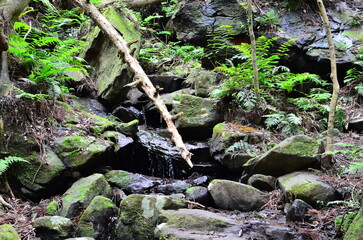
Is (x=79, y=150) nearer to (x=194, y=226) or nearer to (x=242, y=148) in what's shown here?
(x=194, y=226)

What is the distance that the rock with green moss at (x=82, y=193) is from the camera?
4.00 metres

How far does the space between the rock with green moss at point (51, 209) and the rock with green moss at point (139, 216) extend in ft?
2.80

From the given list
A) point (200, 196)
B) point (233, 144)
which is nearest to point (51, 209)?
point (200, 196)

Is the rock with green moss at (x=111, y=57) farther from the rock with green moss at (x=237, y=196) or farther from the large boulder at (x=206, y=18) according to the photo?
the rock with green moss at (x=237, y=196)

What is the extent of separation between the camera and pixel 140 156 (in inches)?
257

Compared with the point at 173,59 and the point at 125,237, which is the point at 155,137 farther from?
the point at 173,59

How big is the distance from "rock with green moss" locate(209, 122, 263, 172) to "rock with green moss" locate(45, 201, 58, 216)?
3077 millimetres

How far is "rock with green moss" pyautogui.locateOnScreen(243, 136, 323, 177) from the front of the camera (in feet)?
14.9

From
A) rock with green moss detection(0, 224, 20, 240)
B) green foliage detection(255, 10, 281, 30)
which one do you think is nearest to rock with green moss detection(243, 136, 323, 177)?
rock with green moss detection(0, 224, 20, 240)

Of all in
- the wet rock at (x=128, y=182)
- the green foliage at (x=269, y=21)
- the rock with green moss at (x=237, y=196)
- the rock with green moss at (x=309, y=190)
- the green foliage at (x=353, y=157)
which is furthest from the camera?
the green foliage at (x=269, y=21)

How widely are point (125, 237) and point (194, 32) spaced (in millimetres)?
6577

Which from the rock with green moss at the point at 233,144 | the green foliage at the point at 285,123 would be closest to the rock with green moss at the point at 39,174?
the rock with green moss at the point at 233,144

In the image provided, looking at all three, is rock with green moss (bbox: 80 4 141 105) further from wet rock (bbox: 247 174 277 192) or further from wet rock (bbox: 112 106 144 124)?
wet rock (bbox: 247 174 277 192)

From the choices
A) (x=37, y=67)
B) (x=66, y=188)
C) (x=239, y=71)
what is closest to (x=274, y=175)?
(x=239, y=71)
